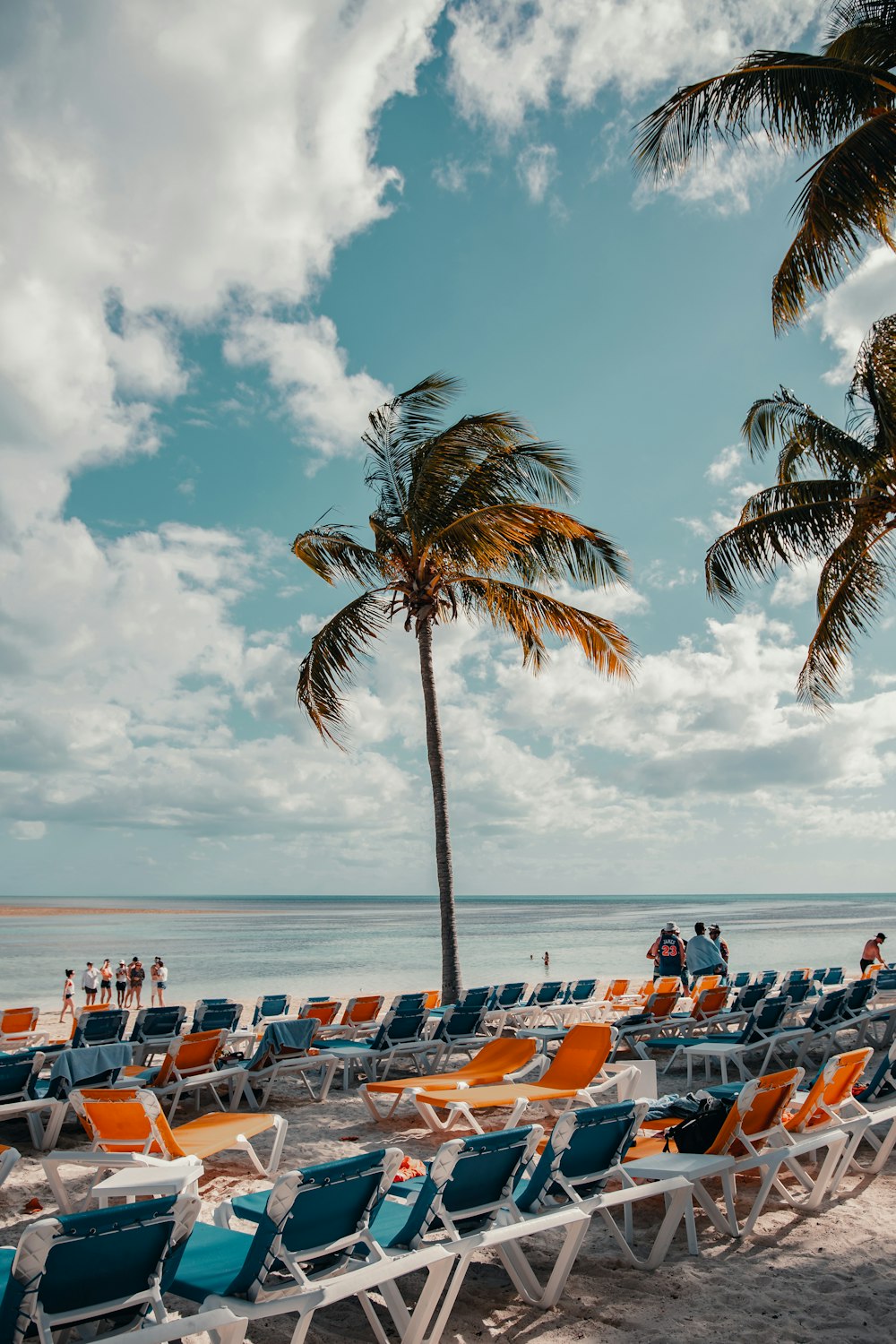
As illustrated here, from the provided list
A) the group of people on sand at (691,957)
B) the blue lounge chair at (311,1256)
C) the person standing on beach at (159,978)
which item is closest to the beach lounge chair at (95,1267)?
the blue lounge chair at (311,1256)

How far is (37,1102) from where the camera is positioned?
6668mm

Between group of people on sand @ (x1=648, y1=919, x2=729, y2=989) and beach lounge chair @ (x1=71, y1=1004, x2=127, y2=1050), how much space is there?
7.20 metres

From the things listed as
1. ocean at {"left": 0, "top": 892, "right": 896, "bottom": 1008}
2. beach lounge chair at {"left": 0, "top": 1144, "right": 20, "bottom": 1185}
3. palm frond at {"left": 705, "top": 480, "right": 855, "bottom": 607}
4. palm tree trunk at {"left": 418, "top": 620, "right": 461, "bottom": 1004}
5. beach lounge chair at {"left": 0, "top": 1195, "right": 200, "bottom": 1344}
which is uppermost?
palm frond at {"left": 705, "top": 480, "right": 855, "bottom": 607}

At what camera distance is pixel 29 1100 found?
684 centimetres

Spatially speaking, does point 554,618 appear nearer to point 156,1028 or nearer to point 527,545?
point 527,545

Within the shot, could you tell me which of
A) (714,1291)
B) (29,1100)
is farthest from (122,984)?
(714,1291)

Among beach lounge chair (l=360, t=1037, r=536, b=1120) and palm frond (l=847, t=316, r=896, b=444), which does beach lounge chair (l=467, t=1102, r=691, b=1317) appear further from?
palm frond (l=847, t=316, r=896, b=444)

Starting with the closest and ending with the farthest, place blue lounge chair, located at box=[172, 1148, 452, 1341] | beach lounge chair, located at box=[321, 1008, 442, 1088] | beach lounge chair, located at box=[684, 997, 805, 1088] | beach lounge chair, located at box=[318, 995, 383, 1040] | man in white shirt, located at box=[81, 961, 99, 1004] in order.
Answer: blue lounge chair, located at box=[172, 1148, 452, 1341] < beach lounge chair, located at box=[684, 997, 805, 1088] < beach lounge chair, located at box=[321, 1008, 442, 1088] < beach lounge chair, located at box=[318, 995, 383, 1040] < man in white shirt, located at box=[81, 961, 99, 1004]

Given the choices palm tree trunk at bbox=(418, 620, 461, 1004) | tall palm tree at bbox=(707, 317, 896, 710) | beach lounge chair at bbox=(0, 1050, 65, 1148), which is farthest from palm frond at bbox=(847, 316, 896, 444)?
beach lounge chair at bbox=(0, 1050, 65, 1148)

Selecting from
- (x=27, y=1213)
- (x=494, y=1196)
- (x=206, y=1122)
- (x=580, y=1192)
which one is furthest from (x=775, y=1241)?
(x=27, y=1213)

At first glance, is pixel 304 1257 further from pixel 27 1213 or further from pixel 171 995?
pixel 171 995

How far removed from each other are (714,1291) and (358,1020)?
7460 millimetres

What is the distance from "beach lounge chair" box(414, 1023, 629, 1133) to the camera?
21.5 feet

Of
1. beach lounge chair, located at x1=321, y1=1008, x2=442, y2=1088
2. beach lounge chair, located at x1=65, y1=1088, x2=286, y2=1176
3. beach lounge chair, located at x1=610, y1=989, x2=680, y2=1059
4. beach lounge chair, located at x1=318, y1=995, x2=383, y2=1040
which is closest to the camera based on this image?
beach lounge chair, located at x1=65, y1=1088, x2=286, y2=1176
